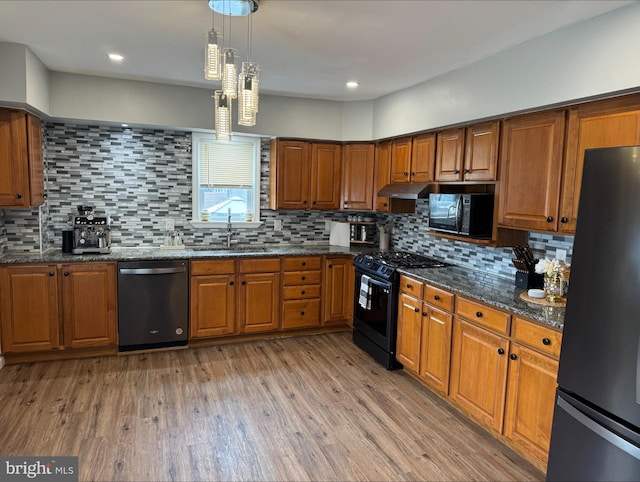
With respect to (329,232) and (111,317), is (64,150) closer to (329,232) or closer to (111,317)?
(111,317)

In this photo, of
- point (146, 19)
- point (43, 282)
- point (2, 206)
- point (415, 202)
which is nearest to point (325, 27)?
point (146, 19)

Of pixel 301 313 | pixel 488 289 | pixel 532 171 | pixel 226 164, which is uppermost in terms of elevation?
pixel 226 164

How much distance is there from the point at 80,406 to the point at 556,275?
3.38 metres

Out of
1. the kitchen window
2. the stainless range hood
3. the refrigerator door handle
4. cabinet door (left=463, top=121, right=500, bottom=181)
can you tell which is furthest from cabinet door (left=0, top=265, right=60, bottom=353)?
the refrigerator door handle

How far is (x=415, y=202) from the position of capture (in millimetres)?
→ 4586

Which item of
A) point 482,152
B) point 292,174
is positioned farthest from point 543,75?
point 292,174

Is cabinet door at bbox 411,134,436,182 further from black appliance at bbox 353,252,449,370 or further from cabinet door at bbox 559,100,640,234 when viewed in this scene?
cabinet door at bbox 559,100,640,234

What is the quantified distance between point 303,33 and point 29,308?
3248 millimetres

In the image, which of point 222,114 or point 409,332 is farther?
point 409,332

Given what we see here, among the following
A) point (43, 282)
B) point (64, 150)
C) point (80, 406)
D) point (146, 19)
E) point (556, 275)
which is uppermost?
point (146, 19)

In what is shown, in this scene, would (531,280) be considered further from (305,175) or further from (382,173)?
(305,175)

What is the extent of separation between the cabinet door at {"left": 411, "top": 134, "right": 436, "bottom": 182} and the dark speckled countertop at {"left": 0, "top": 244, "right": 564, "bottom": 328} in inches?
35.2

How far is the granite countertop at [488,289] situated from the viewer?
2438mm

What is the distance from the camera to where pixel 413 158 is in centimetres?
414
